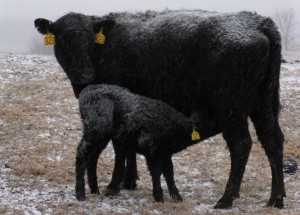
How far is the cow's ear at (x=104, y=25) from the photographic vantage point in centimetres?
803

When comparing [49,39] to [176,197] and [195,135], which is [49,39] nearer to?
[195,135]

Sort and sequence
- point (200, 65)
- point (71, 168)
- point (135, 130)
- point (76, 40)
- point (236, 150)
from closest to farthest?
point (236, 150)
point (200, 65)
point (135, 130)
point (76, 40)
point (71, 168)

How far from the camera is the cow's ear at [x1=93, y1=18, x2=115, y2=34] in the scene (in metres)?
8.03

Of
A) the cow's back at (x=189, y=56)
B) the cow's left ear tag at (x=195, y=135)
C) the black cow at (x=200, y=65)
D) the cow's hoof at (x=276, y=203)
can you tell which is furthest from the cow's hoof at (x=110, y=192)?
the cow's hoof at (x=276, y=203)

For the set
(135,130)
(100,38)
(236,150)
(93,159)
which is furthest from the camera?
(100,38)

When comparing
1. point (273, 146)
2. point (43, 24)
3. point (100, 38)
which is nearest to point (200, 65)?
point (273, 146)

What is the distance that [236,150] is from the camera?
22.3 feet

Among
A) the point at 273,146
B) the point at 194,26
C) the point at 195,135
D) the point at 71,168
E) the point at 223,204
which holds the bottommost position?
the point at 71,168

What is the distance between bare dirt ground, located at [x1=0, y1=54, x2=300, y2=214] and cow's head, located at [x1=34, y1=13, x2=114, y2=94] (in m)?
1.83

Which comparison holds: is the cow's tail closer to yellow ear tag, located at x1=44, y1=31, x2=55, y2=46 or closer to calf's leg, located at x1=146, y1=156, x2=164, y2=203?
calf's leg, located at x1=146, y1=156, x2=164, y2=203

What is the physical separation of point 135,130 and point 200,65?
52.3 inches

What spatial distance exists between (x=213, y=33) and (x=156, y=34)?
45.7 inches

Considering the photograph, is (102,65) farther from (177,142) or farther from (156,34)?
(177,142)

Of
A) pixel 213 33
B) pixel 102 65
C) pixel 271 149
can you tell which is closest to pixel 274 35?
pixel 213 33
